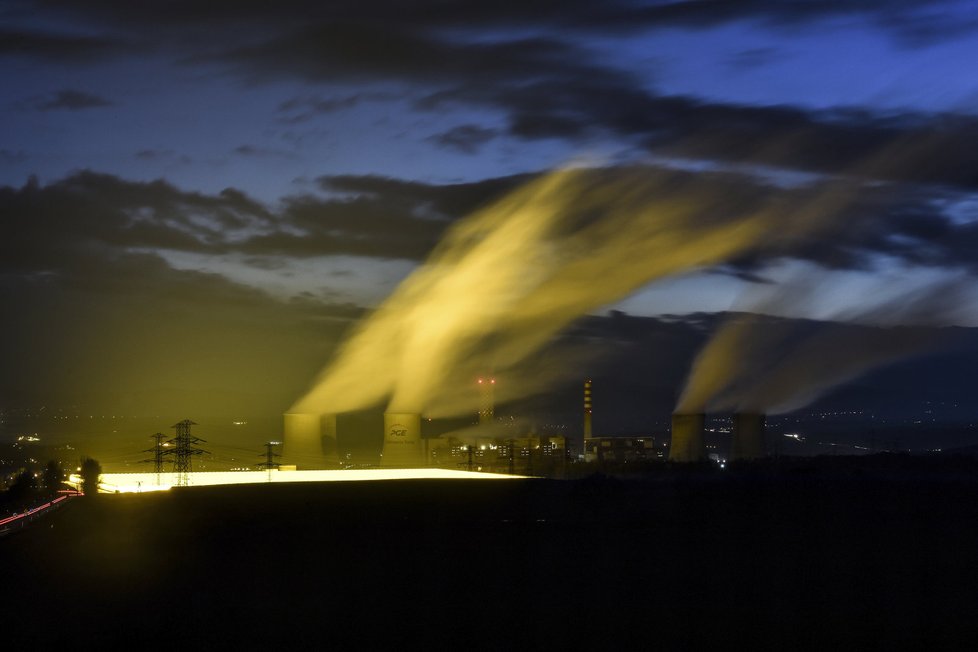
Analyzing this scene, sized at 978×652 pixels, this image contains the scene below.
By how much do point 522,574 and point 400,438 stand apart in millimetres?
73774

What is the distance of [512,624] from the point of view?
17750 mm

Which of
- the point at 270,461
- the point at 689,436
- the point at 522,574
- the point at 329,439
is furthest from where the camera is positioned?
the point at 329,439

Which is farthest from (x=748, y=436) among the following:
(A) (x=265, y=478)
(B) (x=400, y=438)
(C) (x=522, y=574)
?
(C) (x=522, y=574)

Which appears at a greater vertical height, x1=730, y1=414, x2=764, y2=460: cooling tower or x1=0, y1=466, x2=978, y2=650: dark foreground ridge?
x1=730, y1=414, x2=764, y2=460: cooling tower

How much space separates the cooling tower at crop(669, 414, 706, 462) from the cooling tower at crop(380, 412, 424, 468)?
2428 centimetres

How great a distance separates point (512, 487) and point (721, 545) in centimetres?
3304

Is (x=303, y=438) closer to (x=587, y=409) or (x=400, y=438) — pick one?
(x=400, y=438)

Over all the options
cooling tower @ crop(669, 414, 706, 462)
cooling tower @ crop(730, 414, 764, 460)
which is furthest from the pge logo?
cooling tower @ crop(730, 414, 764, 460)

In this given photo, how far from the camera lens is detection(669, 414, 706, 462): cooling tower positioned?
8175 cm

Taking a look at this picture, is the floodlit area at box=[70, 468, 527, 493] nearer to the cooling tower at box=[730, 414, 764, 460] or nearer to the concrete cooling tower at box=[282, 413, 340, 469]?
the concrete cooling tower at box=[282, 413, 340, 469]

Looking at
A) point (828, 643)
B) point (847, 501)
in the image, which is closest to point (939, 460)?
point (847, 501)

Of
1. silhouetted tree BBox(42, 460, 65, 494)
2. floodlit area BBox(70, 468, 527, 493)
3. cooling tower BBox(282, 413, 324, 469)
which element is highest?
cooling tower BBox(282, 413, 324, 469)

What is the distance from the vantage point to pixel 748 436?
82.2 meters

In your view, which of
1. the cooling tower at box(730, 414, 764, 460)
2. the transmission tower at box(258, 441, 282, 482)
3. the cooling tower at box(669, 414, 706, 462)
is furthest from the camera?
the cooling tower at box(730, 414, 764, 460)
